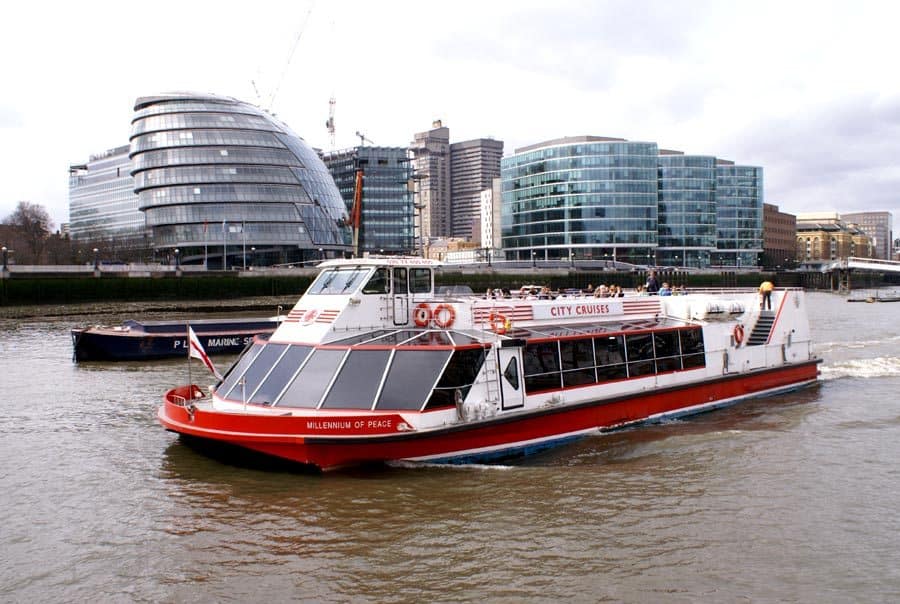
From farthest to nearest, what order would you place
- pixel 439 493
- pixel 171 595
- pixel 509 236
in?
pixel 509 236 → pixel 439 493 → pixel 171 595

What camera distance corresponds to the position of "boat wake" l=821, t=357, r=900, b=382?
27.2 meters

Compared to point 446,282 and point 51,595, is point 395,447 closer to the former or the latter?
point 51,595

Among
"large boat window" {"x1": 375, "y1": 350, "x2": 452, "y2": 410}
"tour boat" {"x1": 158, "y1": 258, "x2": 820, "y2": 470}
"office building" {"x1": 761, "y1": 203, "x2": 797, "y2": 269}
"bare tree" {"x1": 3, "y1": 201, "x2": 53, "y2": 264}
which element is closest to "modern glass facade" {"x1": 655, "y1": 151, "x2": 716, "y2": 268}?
"office building" {"x1": 761, "y1": 203, "x2": 797, "y2": 269}

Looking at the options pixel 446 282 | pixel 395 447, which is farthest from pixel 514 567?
pixel 446 282

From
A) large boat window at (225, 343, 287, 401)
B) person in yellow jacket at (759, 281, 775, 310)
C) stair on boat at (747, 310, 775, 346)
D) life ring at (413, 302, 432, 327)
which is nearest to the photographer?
large boat window at (225, 343, 287, 401)

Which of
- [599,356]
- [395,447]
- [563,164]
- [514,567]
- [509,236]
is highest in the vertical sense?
[563,164]

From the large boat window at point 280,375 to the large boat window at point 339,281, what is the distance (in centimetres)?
188

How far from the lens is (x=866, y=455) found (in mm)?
16078

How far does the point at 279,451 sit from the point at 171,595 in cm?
406

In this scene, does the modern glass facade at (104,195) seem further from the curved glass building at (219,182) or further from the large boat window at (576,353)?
the large boat window at (576,353)

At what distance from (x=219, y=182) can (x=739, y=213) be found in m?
103

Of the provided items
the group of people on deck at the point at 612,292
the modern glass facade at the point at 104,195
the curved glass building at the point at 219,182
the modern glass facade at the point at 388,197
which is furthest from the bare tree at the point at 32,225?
the group of people on deck at the point at 612,292

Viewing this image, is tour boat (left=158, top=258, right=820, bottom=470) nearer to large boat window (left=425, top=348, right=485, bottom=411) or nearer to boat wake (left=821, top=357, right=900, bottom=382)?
large boat window (left=425, top=348, right=485, bottom=411)

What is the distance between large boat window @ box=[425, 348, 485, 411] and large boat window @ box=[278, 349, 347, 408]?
1981mm
